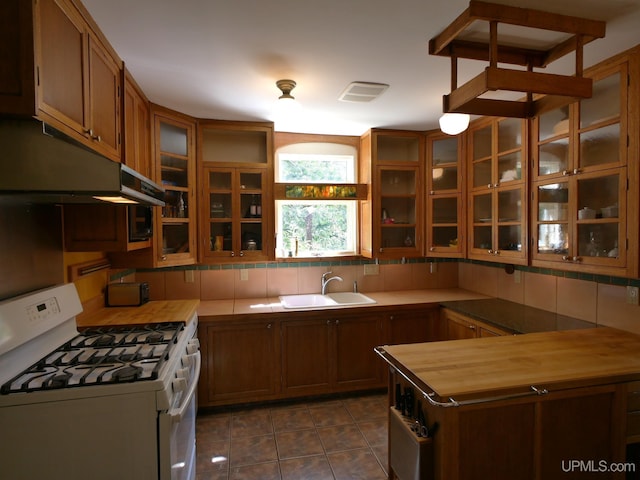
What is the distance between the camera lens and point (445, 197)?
3303 mm

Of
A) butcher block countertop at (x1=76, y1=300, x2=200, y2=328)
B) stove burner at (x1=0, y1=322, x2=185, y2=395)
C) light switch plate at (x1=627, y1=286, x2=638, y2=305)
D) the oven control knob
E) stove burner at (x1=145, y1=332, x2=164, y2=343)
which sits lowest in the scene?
the oven control knob

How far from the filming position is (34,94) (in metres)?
1.19

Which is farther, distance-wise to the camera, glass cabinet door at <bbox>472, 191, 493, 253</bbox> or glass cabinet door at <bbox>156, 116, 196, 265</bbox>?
glass cabinet door at <bbox>472, 191, 493, 253</bbox>

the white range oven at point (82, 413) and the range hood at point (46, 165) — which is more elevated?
the range hood at point (46, 165)

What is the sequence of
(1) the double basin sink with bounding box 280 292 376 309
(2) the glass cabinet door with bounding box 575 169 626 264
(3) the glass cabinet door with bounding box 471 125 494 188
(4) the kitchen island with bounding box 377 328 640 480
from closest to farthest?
(4) the kitchen island with bounding box 377 328 640 480 < (2) the glass cabinet door with bounding box 575 169 626 264 < (3) the glass cabinet door with bounding box 471 125 494 188 < (1) the double basin sink with bounding box 280 292 376 309

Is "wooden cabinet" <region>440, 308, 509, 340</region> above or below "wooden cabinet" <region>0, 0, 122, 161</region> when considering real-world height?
below

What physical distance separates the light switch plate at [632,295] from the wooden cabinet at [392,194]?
1579 mm

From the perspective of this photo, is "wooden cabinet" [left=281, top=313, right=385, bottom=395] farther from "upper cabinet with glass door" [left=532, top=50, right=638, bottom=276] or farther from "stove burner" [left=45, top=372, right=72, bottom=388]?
"stove burner" [left=45, top=372, right=72, bottom=388]

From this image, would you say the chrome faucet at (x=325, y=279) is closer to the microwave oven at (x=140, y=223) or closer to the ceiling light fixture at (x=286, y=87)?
the microwave oven at (x=140, y=223)

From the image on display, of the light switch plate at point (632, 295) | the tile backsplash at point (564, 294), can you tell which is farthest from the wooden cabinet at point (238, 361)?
the light switch plate at point (632, 295)

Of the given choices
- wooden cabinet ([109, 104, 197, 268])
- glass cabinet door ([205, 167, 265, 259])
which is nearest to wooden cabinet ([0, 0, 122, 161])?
wooden cabinet ([109, 104, 197, 268])

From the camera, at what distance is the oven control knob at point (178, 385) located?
1515 millimetres

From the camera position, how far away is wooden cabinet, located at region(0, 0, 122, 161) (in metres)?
1.18

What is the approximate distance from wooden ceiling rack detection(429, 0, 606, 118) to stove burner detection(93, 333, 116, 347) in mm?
2090
